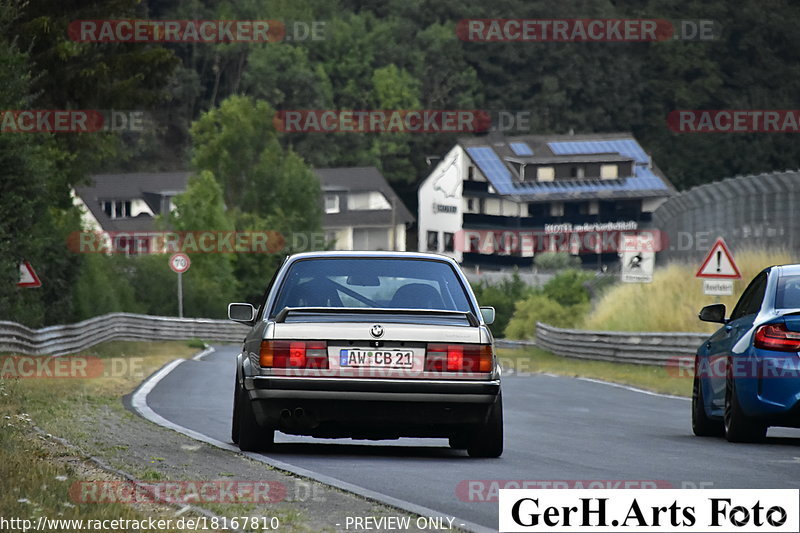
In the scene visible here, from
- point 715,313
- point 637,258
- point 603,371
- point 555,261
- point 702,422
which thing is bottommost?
point 603,371

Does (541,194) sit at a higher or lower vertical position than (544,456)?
higher

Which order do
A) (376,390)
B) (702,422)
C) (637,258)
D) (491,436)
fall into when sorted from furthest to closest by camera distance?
(637,258) < (702,422) < (491,436) < (376,390)

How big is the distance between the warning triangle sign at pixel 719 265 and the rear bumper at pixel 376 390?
55.5 feet

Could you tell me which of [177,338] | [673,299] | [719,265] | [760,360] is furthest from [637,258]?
[760,360]

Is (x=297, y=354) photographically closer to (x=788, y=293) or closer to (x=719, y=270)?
(x=788, y=293)

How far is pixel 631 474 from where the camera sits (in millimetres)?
10641

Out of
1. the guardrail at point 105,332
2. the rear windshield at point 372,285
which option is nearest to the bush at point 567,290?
the guardrail at point 105,332

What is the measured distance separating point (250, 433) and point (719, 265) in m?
17.2

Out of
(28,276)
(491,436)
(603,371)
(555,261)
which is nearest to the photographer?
(491,436)

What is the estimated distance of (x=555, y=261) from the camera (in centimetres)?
10875

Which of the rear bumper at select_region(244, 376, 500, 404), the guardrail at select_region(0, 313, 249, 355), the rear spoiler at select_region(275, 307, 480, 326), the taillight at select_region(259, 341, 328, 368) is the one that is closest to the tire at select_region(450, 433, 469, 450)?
the rear bumper at select_region(244, 376, 500, 404)

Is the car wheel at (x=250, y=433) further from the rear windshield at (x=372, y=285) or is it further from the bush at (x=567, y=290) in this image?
the bush at (x=567, y=290)

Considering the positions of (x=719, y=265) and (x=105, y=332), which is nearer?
(x=719, y=265)

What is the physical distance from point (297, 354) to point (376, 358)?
0.55 meters
